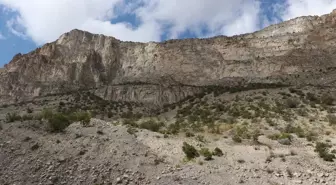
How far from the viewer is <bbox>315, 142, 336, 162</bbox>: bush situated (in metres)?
23.1

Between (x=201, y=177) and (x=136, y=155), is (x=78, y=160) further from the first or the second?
(x=201, y=177)

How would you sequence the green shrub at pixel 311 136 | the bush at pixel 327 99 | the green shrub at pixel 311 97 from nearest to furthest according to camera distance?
the green shrub at pixel 311 136 < the bush at pixel 327 99 < the green shrub at pixel 311 97

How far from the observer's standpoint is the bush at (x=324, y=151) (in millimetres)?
23125

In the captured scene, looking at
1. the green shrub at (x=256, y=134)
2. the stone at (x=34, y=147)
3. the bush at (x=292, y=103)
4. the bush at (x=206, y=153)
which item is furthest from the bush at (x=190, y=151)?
the bush at (x=292, y=103)

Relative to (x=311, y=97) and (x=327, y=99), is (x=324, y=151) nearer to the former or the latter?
(x=327, y=99)

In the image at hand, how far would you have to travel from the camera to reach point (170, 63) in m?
69.8

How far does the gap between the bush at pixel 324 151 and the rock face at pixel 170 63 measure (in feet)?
101

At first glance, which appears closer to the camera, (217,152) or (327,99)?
(217,152)

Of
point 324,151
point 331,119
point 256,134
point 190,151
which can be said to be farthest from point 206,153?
point 331,119

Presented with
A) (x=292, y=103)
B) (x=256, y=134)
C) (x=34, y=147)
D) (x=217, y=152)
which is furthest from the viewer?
(x=292, y=103)

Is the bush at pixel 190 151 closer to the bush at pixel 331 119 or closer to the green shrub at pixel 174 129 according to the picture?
the green shrub at pixel 174 129

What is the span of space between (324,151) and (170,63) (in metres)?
47.0

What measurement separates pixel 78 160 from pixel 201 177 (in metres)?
5.42

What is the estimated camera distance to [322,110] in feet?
119
